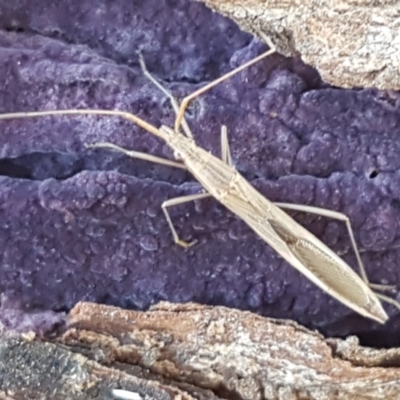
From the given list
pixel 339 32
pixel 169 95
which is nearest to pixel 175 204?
pixel 169 95

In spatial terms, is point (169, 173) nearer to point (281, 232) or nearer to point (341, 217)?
point (281, 232)

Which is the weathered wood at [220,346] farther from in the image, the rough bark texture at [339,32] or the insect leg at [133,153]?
the rough bark texture at [339,32]

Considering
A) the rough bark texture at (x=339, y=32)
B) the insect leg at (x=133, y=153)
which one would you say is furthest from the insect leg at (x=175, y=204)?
the rough bark texture at (x=339, y=32)

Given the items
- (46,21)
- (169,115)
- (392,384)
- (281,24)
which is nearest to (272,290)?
(392,384)

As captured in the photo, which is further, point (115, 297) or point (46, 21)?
point (46, 21)

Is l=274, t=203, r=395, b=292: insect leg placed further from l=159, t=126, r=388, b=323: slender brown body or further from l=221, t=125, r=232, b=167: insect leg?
l=221, t=125, r=232, b=167: insect leg

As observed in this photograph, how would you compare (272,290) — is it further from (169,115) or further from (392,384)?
(169,115)

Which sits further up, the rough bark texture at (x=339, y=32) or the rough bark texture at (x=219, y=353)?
the rough bark texture at (x=339, y=32)
